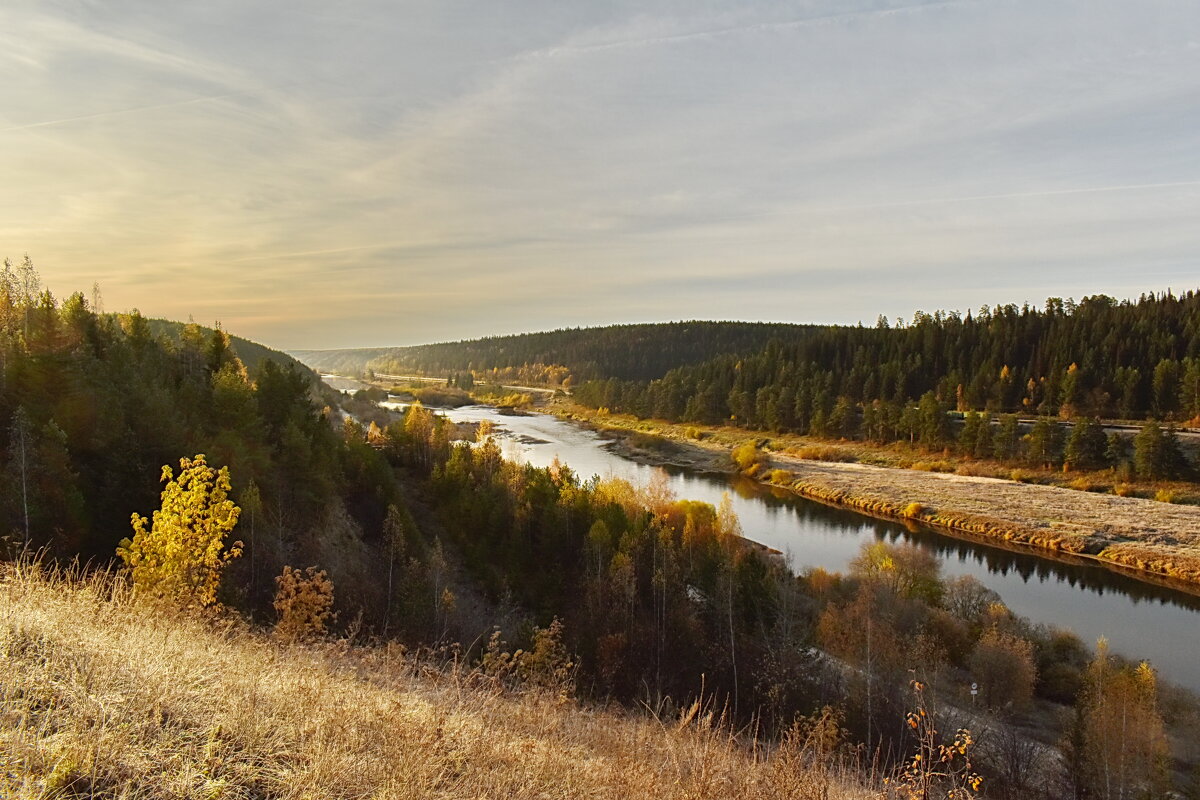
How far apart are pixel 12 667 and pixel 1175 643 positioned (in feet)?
117

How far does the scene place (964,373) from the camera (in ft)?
276

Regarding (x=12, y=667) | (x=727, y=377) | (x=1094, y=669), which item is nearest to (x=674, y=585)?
(x=1094, y=669)

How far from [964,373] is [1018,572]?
57.9 m

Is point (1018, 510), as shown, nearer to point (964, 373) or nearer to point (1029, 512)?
point (1029, 512)

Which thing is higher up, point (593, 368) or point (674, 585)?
point (593, 368)

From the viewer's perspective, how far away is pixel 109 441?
60.7 ft

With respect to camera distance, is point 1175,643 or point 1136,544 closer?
point 1175,643

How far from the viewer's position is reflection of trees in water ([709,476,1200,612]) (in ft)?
102

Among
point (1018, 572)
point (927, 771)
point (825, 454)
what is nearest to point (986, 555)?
point (1018, 572)

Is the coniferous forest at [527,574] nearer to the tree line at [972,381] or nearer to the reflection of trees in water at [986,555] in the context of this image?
the reflection of trees in water at [986,555]

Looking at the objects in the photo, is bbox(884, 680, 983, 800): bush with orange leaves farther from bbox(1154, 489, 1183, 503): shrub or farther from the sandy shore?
bbox(1154, 489, 1183, 503): shrub

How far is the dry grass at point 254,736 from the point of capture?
3.57 m

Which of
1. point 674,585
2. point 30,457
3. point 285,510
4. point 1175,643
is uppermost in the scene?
point 30,457

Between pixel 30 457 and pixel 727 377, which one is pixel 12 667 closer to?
pixel 30 457
